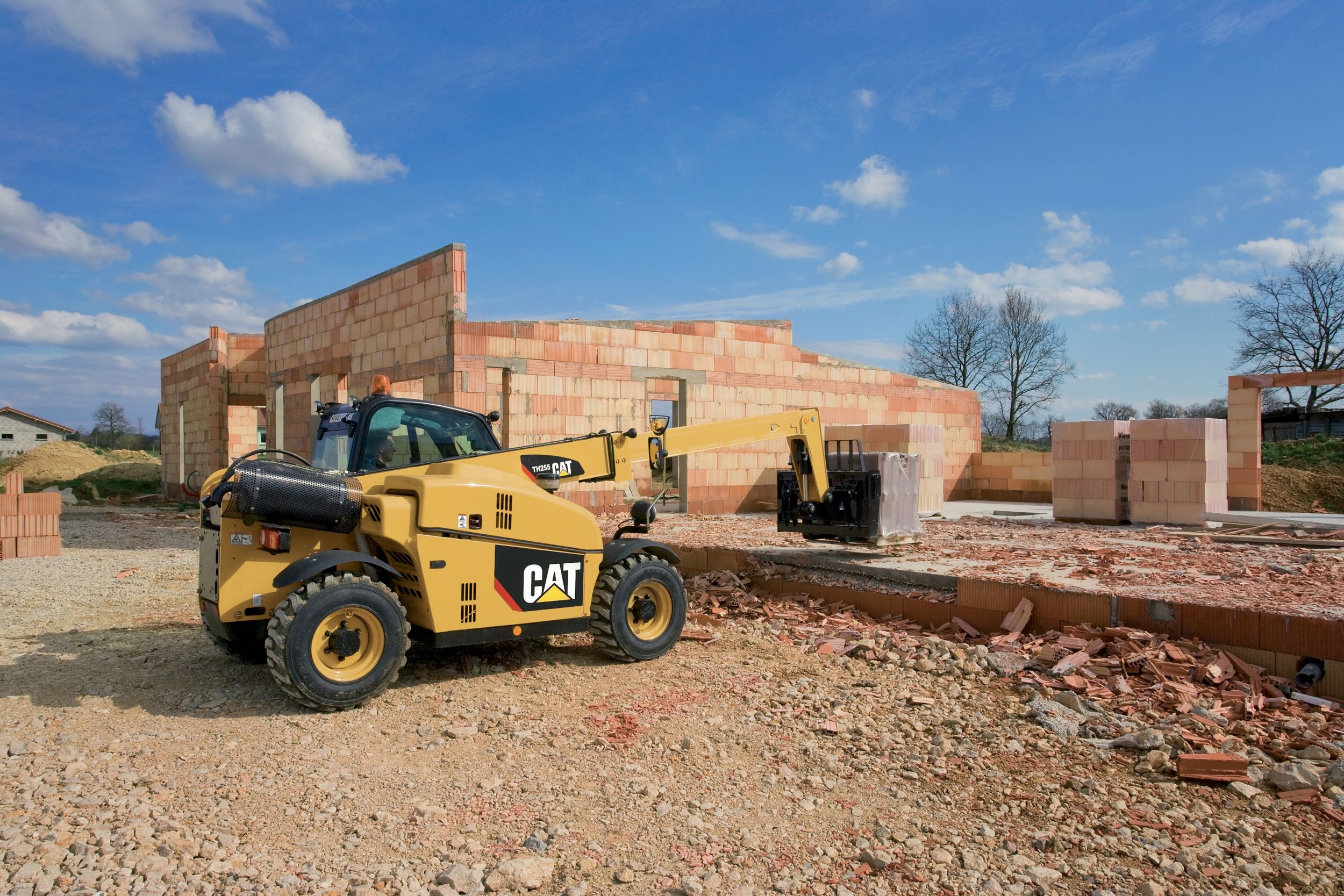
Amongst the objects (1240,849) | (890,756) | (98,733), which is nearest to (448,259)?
(98,733)

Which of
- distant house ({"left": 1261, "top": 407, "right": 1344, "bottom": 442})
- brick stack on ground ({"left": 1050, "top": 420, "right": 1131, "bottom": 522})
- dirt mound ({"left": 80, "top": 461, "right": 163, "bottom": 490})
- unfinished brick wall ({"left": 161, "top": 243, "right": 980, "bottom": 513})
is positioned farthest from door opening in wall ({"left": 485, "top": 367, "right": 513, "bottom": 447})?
distant house ({"left": 1261, "top": 407, "right": 1344, "bottom": 442})

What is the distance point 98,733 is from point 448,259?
9685 mm

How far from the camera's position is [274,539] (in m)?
5.29

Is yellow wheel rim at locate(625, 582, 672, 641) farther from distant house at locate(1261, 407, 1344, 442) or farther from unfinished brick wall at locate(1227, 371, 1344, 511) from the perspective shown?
distant house at locate(1261, 407, 1344, 442)

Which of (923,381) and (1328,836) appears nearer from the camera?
(1328,836)

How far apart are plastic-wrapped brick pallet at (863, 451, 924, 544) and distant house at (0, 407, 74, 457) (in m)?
63.8

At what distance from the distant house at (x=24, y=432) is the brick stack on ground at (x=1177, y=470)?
6414cm

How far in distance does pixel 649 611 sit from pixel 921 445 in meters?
11.9

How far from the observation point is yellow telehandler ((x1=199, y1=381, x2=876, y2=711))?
5.15 meters

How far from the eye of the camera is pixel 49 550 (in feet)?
41.1

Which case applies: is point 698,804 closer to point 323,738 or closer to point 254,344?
point 323,738

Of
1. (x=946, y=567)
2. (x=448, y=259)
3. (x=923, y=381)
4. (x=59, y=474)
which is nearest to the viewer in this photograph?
(x=946, y=567)

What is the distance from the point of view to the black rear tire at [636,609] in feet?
20.7

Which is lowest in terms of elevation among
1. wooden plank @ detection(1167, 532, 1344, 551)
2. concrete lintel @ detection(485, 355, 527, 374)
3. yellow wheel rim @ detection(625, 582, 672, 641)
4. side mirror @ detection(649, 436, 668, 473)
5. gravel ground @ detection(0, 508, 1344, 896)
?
gravel ground @ detection(0, 508, 1344, 896)
